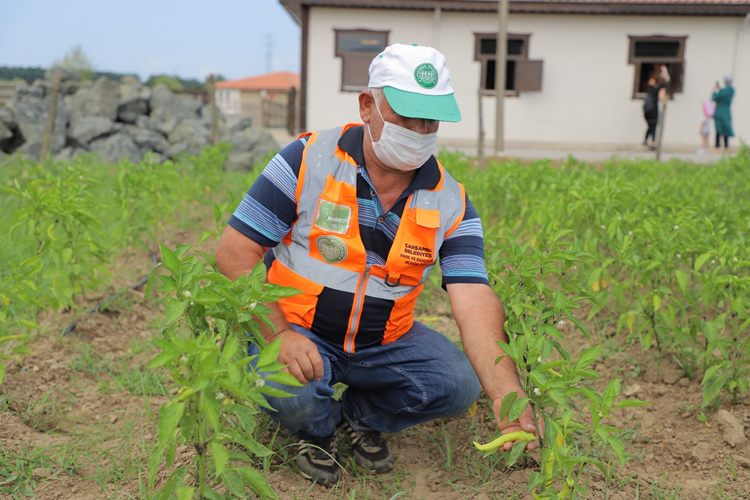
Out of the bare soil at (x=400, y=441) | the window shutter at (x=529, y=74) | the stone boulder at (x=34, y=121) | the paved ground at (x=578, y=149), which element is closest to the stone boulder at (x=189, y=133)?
the paved ground at (x=578, y=149)

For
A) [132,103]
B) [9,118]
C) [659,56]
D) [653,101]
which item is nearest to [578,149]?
[653,101]

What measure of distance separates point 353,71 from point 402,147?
13.7m

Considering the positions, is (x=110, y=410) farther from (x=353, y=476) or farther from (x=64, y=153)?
(x=64, y=153)

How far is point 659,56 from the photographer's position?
15633 mm

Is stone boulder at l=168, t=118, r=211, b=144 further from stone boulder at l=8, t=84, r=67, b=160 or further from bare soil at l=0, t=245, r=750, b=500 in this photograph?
bare soil at l=0, t=245, r=750, b=500

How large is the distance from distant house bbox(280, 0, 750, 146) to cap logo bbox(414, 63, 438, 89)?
44.0 feet

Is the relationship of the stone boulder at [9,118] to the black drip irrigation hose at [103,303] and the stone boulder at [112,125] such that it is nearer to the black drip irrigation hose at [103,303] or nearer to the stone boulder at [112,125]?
the stone boulder at [112,125]

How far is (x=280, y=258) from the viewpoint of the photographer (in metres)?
2.31

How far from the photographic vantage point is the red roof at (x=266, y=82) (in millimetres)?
59094

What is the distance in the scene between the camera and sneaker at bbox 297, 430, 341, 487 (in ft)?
7.32

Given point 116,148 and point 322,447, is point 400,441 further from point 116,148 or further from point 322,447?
point 116,148

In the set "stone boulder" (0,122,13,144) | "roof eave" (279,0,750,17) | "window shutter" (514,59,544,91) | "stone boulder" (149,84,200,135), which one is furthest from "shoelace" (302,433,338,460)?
"window shutter" (514,59,544,91)

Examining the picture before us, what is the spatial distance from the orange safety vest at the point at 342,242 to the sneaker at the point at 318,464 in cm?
37

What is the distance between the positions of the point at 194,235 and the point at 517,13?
1188 centimetres
